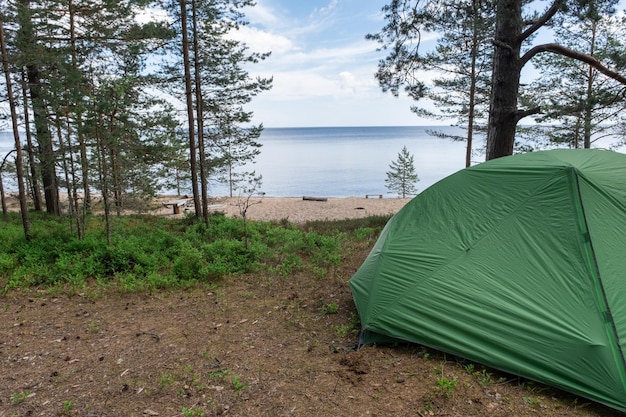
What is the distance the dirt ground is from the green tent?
22 cm

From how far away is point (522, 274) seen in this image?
3.13m

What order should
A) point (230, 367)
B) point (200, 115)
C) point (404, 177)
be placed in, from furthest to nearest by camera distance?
point (404, 177) → point (200, 115) → point (230, 367)

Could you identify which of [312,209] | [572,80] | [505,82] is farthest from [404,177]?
[505,82]

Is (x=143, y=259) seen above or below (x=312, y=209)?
above

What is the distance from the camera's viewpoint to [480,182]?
388 centimetres

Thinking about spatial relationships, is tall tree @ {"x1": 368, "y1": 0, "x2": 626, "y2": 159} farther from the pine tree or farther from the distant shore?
the pine tree

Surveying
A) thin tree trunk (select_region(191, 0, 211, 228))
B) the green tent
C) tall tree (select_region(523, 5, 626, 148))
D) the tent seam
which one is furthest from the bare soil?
tall tree (select_region(523, 5, 626, 148))

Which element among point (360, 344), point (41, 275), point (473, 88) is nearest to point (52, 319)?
point (41, 275)

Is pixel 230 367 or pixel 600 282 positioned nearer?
pixel 600 282

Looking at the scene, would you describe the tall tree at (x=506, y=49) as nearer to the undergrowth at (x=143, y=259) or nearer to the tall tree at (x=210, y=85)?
the undergrowth at (x=143, y=259)

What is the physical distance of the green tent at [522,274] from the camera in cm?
268

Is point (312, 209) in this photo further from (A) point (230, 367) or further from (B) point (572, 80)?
(A) point (230, 367)

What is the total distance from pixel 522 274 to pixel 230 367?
274cm

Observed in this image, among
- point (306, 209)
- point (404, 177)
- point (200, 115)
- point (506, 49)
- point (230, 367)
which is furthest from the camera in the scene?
point (404, 177)
